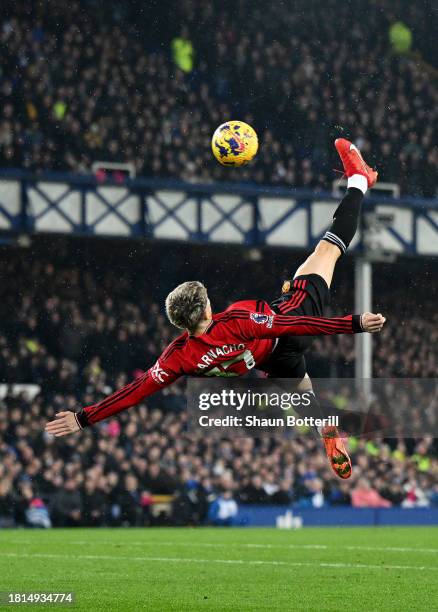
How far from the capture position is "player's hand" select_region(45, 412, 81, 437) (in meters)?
8.32

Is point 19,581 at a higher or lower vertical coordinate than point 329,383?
lower

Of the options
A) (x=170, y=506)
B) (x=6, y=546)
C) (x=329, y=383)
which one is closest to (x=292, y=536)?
(x=170, y=506)

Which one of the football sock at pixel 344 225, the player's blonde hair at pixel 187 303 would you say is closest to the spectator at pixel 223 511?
the football sock at pixel 344 225

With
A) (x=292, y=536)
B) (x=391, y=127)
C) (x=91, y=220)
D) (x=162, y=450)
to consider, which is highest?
(x=391, y=127)

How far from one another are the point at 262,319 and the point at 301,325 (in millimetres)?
323

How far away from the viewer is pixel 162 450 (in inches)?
868

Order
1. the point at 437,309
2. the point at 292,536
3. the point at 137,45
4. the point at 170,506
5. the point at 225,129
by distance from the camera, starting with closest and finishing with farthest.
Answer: the point at 225,129, the point at 292,536, the point at 170,506, the point at 137,45, the point at 437,309

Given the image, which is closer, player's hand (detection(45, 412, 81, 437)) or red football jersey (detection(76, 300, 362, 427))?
player's hand (detection(45, 412, 81, 437))

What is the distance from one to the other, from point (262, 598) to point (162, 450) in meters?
11.9

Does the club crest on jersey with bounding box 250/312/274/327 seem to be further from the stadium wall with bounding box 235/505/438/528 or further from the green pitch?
the stadium wall with bounding box 235/505/438/528

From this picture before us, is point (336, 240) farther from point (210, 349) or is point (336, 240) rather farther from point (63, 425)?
point (63, 425)

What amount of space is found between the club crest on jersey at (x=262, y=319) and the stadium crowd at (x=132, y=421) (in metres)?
12.2

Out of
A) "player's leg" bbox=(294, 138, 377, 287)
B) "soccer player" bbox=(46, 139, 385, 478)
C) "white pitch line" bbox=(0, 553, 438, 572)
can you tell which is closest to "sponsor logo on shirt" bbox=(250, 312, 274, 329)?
"soccer player" bbox=(46, 139, 385, 478)

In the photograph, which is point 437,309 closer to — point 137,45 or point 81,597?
point 137,45
